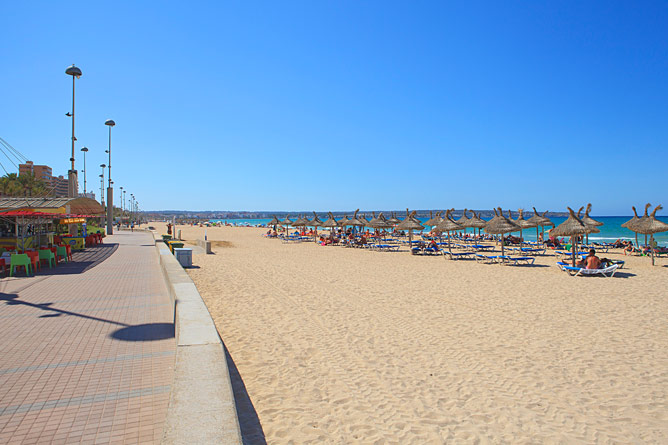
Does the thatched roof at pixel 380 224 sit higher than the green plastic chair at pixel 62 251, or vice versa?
the thatched roof at pixel 380 224

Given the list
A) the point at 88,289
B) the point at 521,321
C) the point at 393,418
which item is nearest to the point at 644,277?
the point at 521,321

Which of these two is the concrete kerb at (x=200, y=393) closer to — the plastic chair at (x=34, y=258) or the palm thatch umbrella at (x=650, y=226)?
the plastic chair at (x=34, y=258)

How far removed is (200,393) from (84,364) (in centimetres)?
225

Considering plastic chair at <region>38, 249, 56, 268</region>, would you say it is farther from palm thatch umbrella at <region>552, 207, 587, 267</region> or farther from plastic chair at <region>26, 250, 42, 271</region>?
palm thatch umbrella at <region>552, 207, 587, 267</region>

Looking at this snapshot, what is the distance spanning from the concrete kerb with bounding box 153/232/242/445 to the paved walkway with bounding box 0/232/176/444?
0.45 meters

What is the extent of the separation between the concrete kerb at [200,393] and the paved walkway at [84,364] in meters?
0.45

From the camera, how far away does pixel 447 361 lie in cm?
481

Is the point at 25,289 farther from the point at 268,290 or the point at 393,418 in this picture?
the point at 393,418

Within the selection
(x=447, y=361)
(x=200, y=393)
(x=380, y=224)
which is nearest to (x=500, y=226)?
(x=380, y=224)

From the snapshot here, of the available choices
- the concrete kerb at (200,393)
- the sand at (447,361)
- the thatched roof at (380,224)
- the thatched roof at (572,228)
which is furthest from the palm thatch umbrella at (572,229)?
the concrete kerb at (200,393)

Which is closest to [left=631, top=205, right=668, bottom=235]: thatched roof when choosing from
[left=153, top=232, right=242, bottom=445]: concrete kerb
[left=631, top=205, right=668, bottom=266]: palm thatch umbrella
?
[left=631, top=205, right=668, bottom=266]: palm thatch umbrella

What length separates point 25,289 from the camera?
793cm

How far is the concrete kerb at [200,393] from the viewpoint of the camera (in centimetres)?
220

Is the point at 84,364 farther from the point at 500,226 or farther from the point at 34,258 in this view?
the point at 500,226
